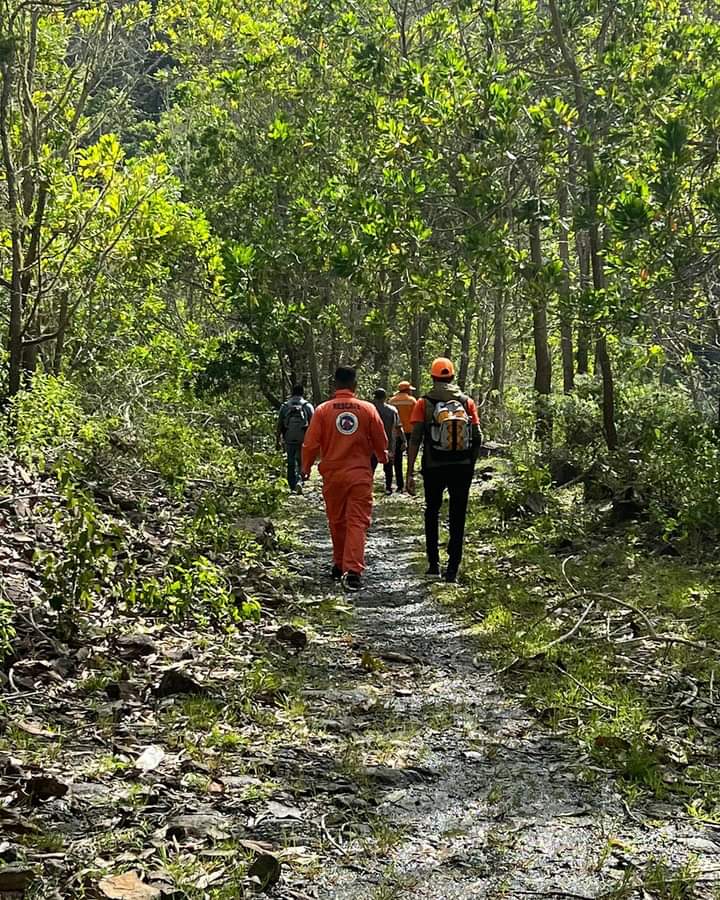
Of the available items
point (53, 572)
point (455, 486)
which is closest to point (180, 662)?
point (53, 572)

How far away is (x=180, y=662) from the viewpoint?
6.16m

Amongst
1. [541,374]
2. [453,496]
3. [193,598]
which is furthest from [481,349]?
[193,598]

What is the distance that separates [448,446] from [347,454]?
95 centimetres

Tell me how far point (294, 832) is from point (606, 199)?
800cm

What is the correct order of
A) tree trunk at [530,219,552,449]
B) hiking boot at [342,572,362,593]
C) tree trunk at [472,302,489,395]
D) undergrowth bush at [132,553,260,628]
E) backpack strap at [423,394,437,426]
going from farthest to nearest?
1. tree trunk at [472,302,489,395]
2. tree trunk at [530,219,552,449]
3. backpack strap at [423,394,437,426]
4. hiking boot at [342,572,362,593]
5. undergrowth bush at [132,553,260,628]

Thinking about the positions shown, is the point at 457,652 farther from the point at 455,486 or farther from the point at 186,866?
the point at 186,866

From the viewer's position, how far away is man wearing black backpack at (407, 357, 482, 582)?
9305mm

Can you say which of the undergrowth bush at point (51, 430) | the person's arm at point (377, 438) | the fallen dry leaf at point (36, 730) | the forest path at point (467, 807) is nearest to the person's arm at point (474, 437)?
the person's arm at point (377, 438)

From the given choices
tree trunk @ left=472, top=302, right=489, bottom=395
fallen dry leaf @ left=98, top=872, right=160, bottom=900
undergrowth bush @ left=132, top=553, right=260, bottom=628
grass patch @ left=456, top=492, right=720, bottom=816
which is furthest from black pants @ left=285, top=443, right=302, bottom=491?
tree trunk @ left=472, top=302, right=489, bottom=395

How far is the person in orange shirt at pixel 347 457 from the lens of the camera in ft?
30.3

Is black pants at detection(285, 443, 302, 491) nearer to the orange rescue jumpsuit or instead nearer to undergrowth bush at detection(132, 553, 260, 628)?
the orange rescue jumpsuit

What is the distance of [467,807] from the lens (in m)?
4.24


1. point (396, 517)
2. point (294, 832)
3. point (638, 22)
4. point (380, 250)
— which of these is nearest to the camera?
point (294, 832)

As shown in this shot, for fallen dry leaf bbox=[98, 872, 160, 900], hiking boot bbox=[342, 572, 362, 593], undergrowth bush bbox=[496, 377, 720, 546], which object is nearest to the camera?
fallen dry leaf bbox=[98, 872, 160, 900]
